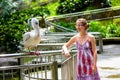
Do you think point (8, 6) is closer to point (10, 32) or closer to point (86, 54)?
point (10, 32)

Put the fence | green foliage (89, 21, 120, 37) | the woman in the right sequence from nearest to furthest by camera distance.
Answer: the woman → green foliage (89, 21, 120, 37) → the fence

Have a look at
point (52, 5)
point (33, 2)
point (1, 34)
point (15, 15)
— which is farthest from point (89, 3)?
point (1, 34)

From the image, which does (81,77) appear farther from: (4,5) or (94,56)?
(4,5)

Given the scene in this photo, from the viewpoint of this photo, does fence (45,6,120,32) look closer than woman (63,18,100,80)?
No

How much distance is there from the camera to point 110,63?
51.1 feet

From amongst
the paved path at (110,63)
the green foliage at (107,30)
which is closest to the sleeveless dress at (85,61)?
the paved path at (110,63)

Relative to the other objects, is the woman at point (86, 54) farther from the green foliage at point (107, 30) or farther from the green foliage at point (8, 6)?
the green foliage at point (107, 30)

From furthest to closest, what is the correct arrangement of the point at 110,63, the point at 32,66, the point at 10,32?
1. the point at 10,32
2. the point at 110,63
3. the point at 32,66

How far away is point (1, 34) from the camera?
1717 centimetres

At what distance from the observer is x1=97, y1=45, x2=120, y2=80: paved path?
13.2 meters

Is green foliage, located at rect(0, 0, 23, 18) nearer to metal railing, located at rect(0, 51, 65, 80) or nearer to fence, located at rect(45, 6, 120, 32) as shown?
metal railing, located at rect(0, 51, 65, 80)

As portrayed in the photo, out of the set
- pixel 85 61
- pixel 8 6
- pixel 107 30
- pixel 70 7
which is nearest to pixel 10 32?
pixel 8 6

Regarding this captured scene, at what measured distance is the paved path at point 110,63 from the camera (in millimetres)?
13161

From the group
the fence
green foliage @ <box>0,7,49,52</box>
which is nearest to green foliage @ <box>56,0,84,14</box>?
the fence
